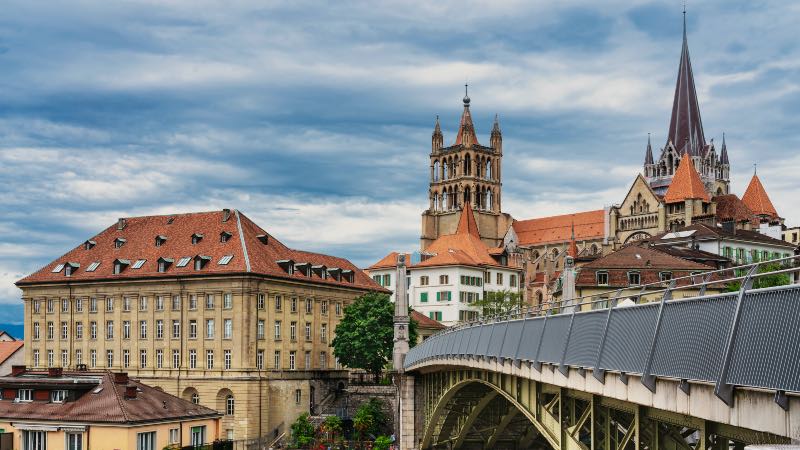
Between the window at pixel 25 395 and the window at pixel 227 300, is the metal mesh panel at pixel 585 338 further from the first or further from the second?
the window at pixel 227 300

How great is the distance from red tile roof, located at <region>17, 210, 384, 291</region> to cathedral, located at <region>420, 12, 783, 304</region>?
60397mm

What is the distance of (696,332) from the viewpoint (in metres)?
16.7

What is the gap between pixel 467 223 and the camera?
182 metres

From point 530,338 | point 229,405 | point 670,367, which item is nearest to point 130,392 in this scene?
point 229,405

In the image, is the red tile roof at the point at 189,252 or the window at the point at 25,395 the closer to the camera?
the window at the point at 25,395

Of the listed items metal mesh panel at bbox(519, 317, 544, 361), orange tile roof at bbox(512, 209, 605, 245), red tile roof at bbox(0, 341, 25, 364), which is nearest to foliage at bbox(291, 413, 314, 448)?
red tile roof at bbox(0, 341, 25, 364)

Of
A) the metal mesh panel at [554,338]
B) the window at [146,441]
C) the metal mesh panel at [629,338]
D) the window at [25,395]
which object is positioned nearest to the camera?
the metal mesh panel at [629,338]

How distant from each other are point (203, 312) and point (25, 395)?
22.0m

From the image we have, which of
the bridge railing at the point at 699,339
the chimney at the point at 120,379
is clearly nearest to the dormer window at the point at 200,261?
the chimney at the point at 120,379

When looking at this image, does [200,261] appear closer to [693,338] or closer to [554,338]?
[554,338]

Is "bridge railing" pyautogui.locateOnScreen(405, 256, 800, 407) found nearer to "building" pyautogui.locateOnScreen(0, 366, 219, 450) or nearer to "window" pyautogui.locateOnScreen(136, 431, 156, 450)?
"building" pyautogui.locateOnScreen(0, 366, 219, 450)

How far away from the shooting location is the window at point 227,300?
3725 inches

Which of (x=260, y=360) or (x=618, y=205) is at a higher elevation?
(x=618, y=205)

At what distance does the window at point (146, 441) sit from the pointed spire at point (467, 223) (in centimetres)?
11183
